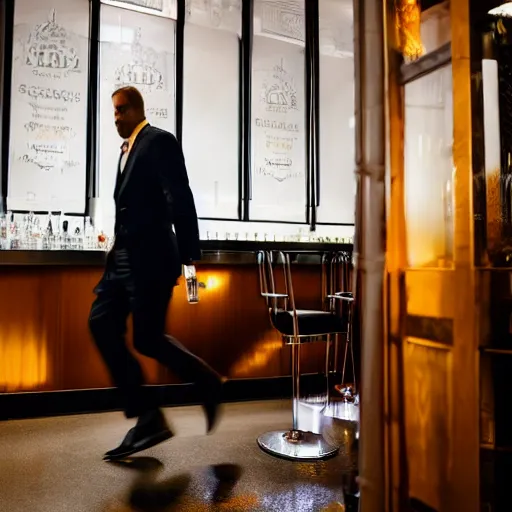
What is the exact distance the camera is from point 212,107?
15.6ft

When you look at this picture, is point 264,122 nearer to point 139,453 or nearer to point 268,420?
point 268,420

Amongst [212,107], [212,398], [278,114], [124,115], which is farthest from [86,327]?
[278,114]

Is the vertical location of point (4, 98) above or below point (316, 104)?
below

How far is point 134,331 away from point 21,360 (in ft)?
3.17

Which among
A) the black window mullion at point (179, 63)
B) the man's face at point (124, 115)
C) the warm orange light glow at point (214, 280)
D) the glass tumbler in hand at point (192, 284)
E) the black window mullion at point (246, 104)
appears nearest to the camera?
the man's face at point (124, 115)

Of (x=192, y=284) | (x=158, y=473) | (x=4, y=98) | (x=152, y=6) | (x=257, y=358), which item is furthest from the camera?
(x=152, y=6)

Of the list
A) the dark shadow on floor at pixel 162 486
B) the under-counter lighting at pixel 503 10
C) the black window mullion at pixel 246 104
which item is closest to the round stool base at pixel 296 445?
the dark shadow on floor at pixel 162 486

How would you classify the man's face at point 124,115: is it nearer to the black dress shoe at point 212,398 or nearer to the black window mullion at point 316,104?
the black dress shoe at point 212,398

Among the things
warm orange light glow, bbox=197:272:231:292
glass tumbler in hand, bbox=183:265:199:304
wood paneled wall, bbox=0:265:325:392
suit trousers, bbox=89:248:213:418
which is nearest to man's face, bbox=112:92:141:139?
suit trousers, bbox=89:248:213:418

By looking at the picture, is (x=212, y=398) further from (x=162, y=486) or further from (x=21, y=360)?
(x=21, y=360)

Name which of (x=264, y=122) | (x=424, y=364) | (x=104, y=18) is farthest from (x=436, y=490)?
(x=104, y=18)

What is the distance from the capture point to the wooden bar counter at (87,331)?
2936mm

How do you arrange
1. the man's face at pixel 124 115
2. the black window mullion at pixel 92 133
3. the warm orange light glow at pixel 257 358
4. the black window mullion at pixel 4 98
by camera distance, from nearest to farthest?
1. the man's face at pixel 124 115
2. the warm orange light glow at pixel 257 358
3. the black window mullion at pixel 4 98
4. the black window mullion at pixel 92 133

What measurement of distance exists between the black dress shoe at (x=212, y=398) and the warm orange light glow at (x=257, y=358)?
2.88 ft
